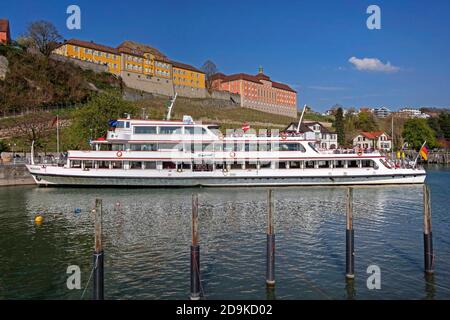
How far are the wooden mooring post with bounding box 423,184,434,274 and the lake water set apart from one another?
1.30ft

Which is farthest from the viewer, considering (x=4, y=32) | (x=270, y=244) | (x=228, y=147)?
(x=4, y=32)

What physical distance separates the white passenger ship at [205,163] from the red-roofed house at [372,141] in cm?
6231

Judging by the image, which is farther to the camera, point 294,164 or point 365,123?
point 365,123

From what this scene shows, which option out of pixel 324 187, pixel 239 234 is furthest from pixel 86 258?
pixel 324 187

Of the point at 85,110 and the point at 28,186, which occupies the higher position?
the point at 85,110

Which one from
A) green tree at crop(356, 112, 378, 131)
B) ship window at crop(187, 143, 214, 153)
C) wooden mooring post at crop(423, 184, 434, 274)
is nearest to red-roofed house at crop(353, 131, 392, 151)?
green tree at crop(356, 112, 378, 131)

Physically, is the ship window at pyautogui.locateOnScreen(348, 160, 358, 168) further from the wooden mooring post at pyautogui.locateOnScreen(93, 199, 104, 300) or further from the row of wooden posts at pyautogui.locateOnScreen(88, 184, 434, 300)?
the wooden mooring post at pyautogui.locateOnScreen(93, 199, 104, 300)

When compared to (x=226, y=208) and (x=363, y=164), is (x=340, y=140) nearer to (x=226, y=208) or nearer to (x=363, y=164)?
(x=363, y=164)

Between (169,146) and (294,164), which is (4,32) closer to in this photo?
(169,146)

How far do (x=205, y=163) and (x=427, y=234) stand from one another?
92.3 ft

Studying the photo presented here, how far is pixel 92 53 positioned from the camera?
9944cm

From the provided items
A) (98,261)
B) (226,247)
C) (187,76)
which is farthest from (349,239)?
(187,76)
